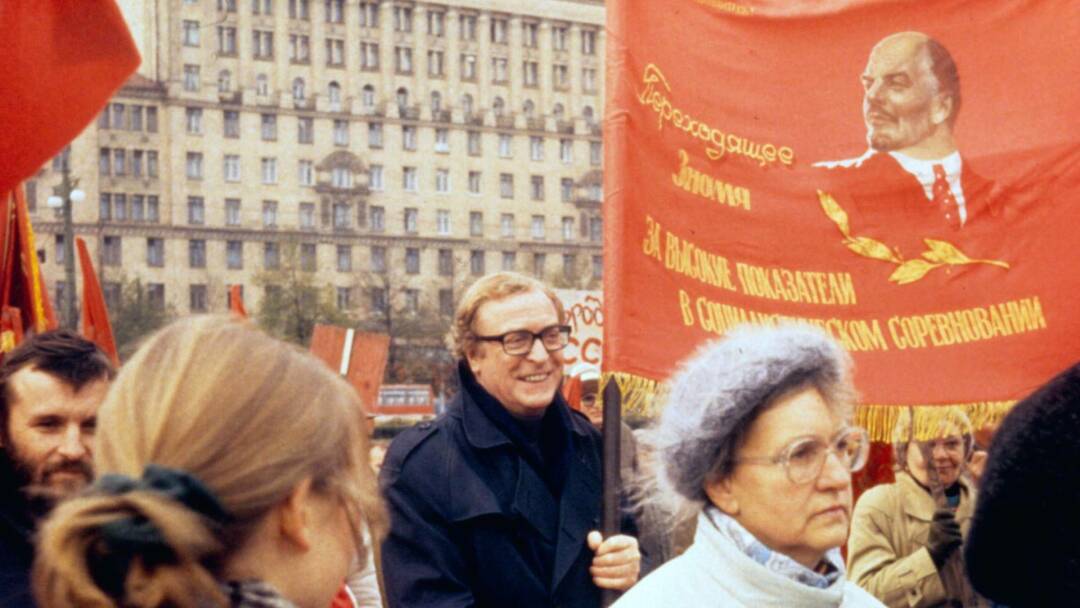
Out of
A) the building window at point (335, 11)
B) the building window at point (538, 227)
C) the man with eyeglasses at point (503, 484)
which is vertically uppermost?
the building window at point (335, 11)

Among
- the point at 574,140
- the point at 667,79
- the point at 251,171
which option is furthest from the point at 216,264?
the point at 667,79

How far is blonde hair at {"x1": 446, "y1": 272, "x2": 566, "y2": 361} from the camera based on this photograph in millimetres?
3877

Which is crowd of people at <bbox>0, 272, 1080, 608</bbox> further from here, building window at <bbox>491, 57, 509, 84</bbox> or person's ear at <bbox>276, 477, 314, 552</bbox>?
building window at <bbox>491, 57, 509, 84</bbox>

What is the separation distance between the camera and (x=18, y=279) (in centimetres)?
493

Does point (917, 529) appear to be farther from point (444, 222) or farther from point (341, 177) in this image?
point (444, 222)

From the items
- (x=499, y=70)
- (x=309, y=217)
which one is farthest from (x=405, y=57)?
(x=309, y=217)

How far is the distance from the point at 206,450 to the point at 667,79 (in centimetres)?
278

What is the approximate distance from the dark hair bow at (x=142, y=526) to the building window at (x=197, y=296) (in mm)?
70560

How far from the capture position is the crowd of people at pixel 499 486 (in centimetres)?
155

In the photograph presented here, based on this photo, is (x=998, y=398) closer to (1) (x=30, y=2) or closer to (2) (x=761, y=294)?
(2) (x=761, y=294)

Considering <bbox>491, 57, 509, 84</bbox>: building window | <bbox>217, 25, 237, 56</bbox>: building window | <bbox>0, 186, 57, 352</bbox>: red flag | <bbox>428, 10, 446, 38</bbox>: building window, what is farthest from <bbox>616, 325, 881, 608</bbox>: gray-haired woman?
<bbox>491, 57, 509, 84</bbox>: building window

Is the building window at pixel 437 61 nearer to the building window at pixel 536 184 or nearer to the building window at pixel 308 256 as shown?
the building window at pixel 536 184

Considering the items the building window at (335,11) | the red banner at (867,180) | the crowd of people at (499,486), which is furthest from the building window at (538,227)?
the red banner at (867,180)

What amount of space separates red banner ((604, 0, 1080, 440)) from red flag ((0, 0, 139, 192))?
4.04 ft
